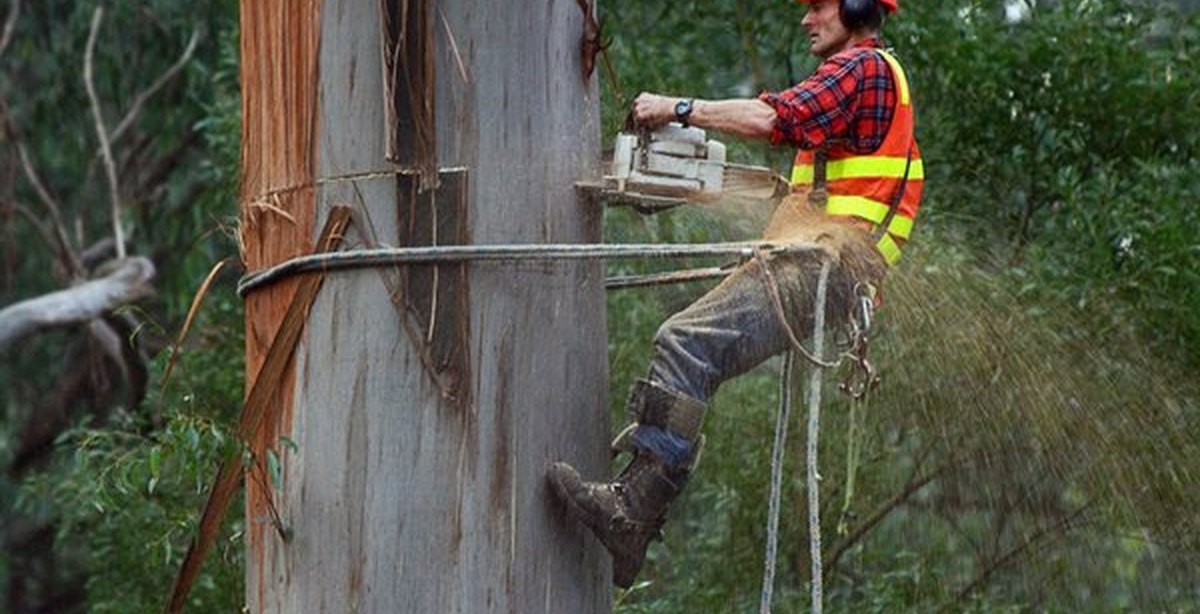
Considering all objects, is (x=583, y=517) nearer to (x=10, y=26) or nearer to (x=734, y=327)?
(x=734, y=327)

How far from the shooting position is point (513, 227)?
5.26 meters

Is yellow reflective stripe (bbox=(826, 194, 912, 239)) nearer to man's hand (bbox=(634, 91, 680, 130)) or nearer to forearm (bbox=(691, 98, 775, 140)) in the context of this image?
forearm (bbox=(691, 98, 775, 140))

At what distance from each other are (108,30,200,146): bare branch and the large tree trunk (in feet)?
37.1

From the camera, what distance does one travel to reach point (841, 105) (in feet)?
19.9

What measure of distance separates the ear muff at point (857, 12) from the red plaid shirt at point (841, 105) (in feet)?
0.63

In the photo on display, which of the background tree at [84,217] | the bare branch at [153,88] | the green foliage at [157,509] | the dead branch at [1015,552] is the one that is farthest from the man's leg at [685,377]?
the bare branch at [153,88]

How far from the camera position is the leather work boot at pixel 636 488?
5.24 meters

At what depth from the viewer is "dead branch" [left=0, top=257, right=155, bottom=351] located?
52.9 feet

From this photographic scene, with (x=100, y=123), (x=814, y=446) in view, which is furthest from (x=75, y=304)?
(x=814, y=446)

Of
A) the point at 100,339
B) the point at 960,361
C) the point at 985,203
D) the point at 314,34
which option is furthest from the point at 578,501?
the point at 100,339

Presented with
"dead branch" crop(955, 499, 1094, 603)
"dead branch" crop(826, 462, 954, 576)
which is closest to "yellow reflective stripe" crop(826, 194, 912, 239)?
"dead branch" crop(955, 499, 1094, 603)

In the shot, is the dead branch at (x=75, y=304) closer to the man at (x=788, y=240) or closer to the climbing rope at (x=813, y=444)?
the man at (x=788, y=240)

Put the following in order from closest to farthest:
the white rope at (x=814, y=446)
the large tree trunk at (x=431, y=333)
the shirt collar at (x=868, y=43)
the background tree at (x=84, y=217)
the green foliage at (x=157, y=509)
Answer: the large tree trunk at (x=431, y=333), the white rope at (x=814, y=446), the shirt collar at (x=868, y=43), the green foliage at (x=157, y=509), the background tree at (x=84, y=217)

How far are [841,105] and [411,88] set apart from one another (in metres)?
1.22
